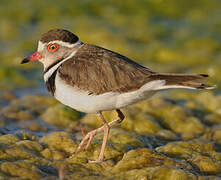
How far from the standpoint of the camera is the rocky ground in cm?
434

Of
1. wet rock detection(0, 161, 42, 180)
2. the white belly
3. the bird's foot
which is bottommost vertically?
wet rock detection(0, 161, 42, 180)

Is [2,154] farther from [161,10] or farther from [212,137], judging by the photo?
[161,10]

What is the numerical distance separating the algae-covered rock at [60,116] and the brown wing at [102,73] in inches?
76.3

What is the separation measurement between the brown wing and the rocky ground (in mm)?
902

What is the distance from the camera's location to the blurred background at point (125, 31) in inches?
348

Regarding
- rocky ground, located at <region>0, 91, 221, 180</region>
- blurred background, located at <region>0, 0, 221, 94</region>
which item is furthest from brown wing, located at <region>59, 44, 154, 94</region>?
blurred background, located at <region>0, 0, 221, 94</region>

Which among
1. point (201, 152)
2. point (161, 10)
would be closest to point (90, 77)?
point (201, 152)

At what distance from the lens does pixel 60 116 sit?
21.2 ft

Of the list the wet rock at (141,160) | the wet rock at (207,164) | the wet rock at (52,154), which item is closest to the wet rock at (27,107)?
the wet rock at (52,154)

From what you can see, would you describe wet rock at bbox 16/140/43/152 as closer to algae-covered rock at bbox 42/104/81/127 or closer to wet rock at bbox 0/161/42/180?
wet rock at bbox 0/161/42/180

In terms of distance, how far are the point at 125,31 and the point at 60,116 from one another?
4.71m

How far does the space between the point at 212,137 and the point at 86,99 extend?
2.46 metres

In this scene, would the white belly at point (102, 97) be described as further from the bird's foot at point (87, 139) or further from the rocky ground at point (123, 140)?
the rocky ground at point (123, 140)

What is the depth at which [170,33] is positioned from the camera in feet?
34.7
